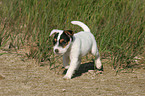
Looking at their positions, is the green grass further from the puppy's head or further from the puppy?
the puppy's head

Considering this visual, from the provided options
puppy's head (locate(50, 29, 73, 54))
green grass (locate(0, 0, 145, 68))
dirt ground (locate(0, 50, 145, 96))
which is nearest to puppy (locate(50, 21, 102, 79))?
puppy's head (locate(50, 29, 73, 54))

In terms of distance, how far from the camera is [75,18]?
478cm

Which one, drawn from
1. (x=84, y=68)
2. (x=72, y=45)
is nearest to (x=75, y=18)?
(x=84, y=68)

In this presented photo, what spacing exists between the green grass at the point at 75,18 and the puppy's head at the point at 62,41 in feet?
3.11

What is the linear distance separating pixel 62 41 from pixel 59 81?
0.58 m

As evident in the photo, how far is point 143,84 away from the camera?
10.7 ft

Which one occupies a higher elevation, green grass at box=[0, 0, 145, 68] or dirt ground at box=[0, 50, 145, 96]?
green grass at box=[0, 0, 145, 68]

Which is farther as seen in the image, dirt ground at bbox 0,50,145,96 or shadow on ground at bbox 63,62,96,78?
shadow on ground at bbox 63,62,96,78

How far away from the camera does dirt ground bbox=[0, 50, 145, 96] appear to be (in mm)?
2812

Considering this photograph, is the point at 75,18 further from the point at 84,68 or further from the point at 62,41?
the point at 62,41

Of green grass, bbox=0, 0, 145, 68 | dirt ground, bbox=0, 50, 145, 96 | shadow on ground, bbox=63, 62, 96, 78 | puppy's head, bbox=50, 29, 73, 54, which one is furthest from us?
green grass, bbox=0, 0, 145, 68

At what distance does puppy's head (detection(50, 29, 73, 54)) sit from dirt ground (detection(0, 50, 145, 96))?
1.51 feet

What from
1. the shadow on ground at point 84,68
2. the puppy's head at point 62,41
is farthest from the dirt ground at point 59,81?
the puppy's head at point 62,41

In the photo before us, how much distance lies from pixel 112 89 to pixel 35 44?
2.12 m
